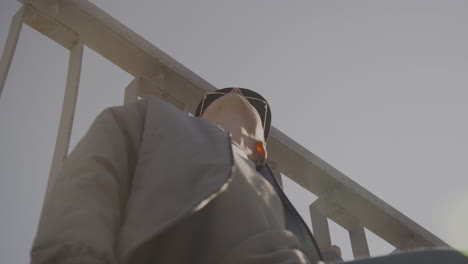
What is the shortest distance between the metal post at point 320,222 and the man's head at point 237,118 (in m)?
0.52

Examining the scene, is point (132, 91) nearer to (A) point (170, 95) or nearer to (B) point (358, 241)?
(A) point (170, 95)

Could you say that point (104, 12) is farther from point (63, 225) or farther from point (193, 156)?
point (63, 225)

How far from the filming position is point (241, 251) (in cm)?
87

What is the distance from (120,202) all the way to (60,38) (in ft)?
3.20

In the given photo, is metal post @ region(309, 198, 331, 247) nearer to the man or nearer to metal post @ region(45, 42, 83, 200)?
the man

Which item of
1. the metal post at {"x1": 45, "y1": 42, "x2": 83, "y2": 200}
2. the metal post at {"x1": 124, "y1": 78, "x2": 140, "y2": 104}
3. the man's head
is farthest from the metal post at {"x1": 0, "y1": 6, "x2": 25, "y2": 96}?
the man's head

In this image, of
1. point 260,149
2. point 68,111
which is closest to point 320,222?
point 260,149

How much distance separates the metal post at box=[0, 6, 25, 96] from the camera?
1399 mm

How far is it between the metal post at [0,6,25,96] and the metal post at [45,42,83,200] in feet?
0.59

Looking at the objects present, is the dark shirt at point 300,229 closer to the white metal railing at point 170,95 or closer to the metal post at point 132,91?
the white metal railing at point 170,95

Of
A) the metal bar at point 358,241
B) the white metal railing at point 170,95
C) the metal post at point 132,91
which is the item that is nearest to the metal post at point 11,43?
the white metal railing at point 170,95

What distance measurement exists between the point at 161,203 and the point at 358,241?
1.54 metres

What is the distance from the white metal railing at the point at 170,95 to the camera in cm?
164

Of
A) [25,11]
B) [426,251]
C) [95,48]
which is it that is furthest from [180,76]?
[426,251]
